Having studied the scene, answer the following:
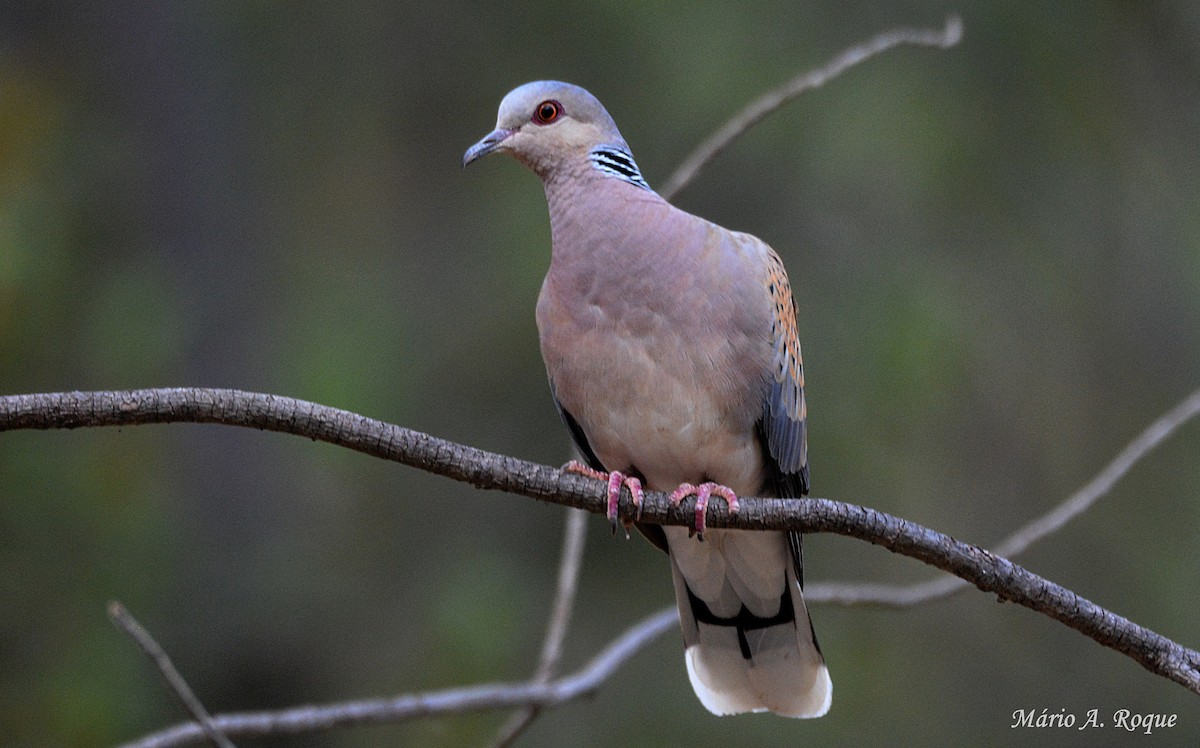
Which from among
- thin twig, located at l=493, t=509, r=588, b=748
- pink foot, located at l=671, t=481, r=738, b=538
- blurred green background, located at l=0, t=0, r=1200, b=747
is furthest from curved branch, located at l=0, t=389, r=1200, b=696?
blurred green background, located at l=0, t=0, r=1200, b=747

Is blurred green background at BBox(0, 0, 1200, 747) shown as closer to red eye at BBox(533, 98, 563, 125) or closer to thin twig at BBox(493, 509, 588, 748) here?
thin twig at BBox(493, 509, 588, 748)

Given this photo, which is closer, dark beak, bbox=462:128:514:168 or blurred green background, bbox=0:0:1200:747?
dark beak, bbox=462:128:514:168

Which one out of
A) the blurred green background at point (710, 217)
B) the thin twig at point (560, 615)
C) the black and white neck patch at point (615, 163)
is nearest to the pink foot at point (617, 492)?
the thin twig at point (560, 615)

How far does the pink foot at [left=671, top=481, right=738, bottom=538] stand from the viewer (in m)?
2.53

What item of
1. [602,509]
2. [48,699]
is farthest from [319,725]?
[48,699]

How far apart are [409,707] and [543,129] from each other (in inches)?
58.4

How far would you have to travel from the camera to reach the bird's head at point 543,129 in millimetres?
3107

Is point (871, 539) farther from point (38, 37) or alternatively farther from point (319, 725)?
point (38, 37)

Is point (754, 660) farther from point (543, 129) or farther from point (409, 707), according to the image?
point (543, 129)

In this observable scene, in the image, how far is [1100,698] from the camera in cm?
498

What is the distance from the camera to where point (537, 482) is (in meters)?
2.17

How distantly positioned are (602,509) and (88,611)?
2.95 meters

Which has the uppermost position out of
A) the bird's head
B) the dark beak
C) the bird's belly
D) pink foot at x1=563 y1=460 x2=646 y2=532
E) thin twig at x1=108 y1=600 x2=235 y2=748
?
the bird's head

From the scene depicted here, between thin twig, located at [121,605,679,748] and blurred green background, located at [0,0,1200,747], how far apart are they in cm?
138
